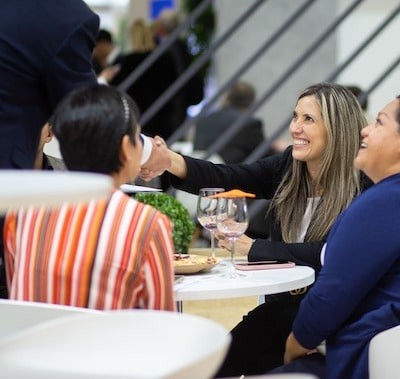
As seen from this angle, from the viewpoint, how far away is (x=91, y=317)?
5.51 feet

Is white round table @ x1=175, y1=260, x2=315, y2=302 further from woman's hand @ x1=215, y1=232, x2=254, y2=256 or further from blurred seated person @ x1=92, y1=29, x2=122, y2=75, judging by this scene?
blurred seated person @ x1=92, y1=29, x2=122, y2=75

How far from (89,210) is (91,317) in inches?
14.2

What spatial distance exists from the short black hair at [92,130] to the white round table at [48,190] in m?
0.65

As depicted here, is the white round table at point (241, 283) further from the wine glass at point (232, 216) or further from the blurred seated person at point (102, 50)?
the blurred seated person at point (102, 50)

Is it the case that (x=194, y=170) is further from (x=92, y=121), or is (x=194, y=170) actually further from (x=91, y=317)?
(x=91, y=317)

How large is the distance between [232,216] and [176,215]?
0.53 meters

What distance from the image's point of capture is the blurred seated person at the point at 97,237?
6.43 feet

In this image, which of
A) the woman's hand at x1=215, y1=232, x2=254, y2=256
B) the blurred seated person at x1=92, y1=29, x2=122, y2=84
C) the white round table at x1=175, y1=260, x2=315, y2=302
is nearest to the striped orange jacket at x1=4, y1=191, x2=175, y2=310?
→ the white round table at x1=175, y1=260, x2=315, y2=302

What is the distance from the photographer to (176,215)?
122 inches

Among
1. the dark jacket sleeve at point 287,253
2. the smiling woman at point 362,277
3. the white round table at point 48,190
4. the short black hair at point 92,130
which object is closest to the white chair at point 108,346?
the white round table at point 48,190

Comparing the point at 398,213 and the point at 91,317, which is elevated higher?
the point at 398,213

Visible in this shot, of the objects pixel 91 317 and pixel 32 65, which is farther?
pixel 32 65

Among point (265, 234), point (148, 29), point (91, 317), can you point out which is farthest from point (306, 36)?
point (91, 317)

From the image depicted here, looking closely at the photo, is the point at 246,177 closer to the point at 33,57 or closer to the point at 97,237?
the point at 33,57
